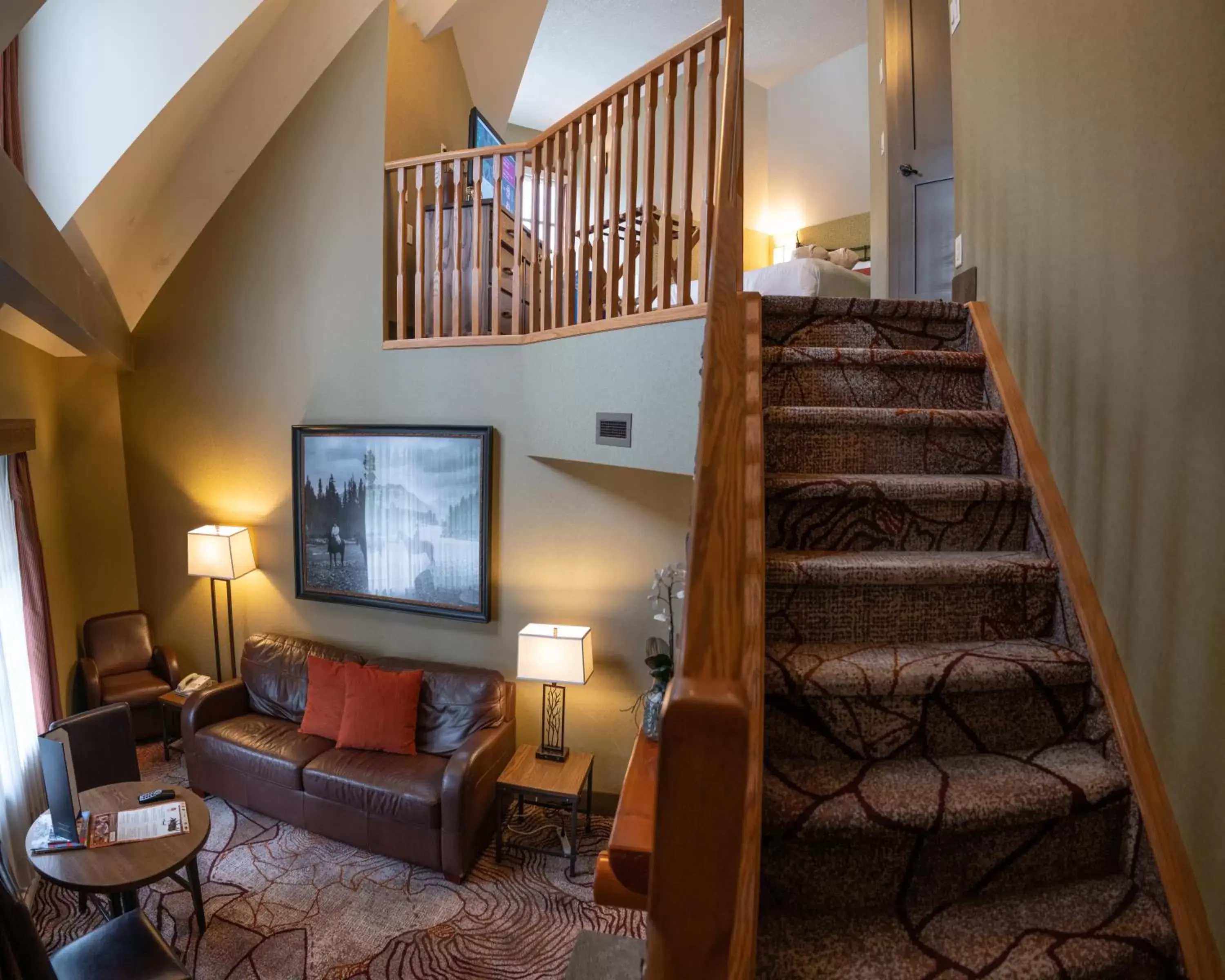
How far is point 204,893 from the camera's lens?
10.7 ft

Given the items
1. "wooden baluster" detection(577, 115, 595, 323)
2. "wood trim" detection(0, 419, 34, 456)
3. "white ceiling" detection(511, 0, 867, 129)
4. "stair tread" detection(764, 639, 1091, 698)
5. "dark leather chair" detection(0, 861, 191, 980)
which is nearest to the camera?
"stair tread" detection(764, 639, 1091, 698)

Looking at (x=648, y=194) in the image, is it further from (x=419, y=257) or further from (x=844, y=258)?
(x=844, y=258)

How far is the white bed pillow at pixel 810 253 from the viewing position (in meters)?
5.46

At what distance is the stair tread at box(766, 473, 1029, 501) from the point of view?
5.19ft

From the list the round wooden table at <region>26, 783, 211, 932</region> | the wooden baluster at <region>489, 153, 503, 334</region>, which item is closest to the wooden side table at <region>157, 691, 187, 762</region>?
the round wooden table at <region>26, 783, 211, 932</region>

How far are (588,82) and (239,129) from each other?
9.97 feet

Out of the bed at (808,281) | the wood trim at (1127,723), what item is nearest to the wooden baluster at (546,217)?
the bed at (808,281)

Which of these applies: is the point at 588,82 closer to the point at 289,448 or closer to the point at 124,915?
the point at 289,448

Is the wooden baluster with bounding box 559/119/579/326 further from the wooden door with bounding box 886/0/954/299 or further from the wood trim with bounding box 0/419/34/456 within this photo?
the wood trim with bounding box 0/419/34/456

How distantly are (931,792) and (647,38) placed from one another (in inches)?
223

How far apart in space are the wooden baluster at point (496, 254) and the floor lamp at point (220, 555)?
7.48ft

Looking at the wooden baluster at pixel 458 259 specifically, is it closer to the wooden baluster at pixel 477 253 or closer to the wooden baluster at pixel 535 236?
the wooden baluster at pixel 477 253

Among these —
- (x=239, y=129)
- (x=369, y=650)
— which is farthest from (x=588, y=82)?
(x=369, y=650)

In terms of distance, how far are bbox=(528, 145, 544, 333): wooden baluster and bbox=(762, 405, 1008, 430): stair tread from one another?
202 centimetres
